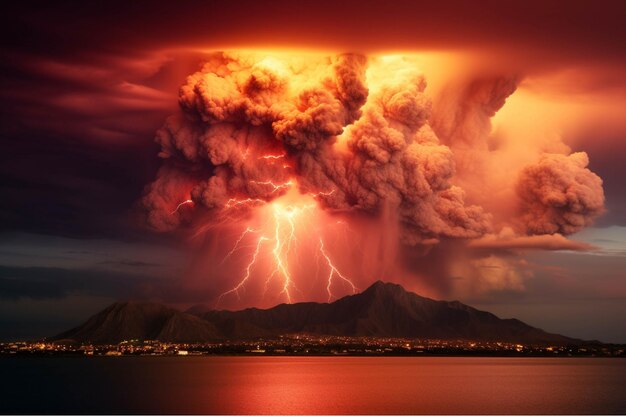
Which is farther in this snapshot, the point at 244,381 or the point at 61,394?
the point at 244,381

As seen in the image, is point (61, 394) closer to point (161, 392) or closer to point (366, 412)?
point (161, 392)

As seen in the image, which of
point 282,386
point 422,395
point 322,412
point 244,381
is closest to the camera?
point 322,412

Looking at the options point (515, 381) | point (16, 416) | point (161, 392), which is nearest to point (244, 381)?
point (161, 392)

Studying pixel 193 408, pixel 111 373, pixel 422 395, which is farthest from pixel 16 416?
pixel 111 373

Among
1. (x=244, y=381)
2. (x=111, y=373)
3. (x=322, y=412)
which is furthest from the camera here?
(x=111, y=373)

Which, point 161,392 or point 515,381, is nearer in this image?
point 161,392

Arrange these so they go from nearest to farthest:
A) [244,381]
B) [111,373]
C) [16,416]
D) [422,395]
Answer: [16,416]
[422,395]
[244,381]
[111,373]

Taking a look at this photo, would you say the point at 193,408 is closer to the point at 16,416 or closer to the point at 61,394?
the point at 16,416

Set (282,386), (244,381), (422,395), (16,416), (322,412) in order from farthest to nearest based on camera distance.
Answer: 1. (244,381)
2. (282,386)
3. (422,395)
4. (322,412)
5. (16,416)

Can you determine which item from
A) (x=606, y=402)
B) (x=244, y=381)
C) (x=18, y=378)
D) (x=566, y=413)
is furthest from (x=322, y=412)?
(x=18, y=378)
